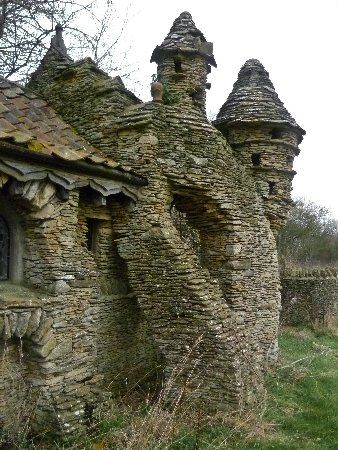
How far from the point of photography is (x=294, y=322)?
18172mm

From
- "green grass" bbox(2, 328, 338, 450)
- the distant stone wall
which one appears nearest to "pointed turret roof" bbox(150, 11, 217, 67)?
"green grass" bbox(2, 328, 338, 450)

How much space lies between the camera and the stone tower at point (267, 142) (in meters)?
10.6

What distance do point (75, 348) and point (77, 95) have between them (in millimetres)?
4649

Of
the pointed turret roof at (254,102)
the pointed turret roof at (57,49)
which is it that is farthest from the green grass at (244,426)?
the pointed turret roof at (57,49)

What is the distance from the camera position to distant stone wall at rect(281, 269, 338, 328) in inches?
709

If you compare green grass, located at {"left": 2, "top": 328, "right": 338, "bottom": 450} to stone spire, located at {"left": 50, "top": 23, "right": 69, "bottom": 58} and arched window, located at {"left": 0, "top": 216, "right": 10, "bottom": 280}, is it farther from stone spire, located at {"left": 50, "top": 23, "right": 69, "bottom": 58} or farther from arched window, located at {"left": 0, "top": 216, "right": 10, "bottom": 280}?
stone spire, located at {"left": 50, "top": 23, "right": 69, "bottom": 58}

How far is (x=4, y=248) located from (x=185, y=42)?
6.17 meters

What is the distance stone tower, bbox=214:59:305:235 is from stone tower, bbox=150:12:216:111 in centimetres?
111

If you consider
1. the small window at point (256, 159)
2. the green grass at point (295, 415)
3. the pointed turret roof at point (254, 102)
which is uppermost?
the pointed turret roof at point (254, 102)

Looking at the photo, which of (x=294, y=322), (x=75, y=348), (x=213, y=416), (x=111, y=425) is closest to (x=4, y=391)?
(x=75, y=348)

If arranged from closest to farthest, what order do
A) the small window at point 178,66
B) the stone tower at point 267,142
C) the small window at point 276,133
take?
the small window at point 178,66
the stone tower at point 267,142
the small window at point 276,133

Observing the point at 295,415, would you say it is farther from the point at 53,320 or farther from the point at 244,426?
the point at 53,320

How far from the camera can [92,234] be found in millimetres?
8305

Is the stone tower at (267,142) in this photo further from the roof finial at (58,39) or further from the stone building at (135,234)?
the roof finial at (58,39)
